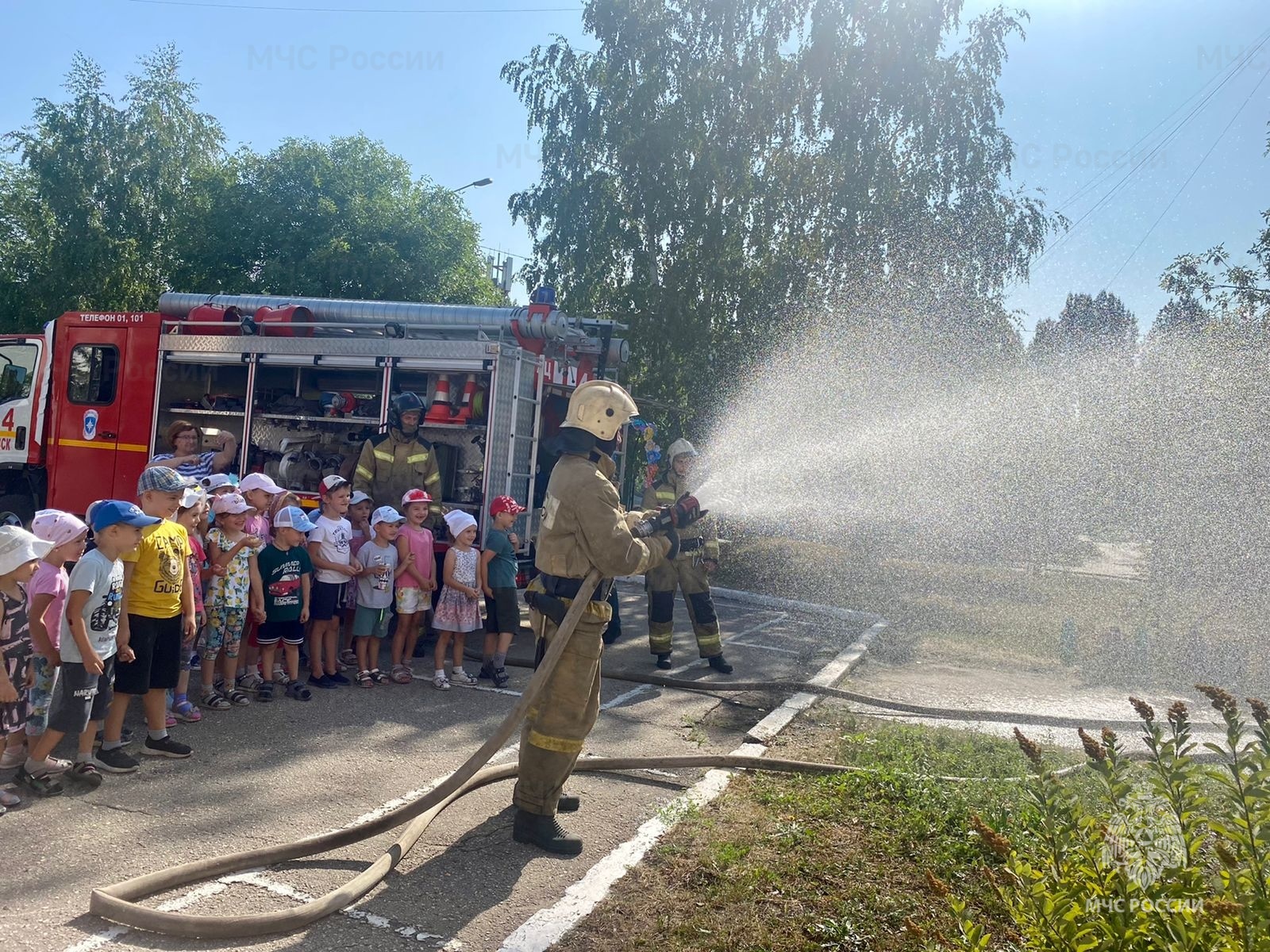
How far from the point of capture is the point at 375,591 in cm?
700

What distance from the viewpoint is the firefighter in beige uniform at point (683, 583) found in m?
8.33

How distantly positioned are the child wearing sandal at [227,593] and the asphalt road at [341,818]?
265mm

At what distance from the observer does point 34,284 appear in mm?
22953

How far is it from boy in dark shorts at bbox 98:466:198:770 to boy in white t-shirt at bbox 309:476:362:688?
59.1 inches

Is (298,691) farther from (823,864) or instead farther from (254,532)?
(823,864)

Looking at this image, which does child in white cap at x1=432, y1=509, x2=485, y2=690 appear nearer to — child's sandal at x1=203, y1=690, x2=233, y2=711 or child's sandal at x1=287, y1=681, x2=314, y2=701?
child's sandal at x1=287, y1=681, x2=314, y2=701

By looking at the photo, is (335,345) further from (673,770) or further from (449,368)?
(673,770)

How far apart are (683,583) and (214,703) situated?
155 inches

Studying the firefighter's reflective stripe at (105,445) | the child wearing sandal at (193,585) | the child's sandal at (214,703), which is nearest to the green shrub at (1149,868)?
the child wearing sandal at (193,585)

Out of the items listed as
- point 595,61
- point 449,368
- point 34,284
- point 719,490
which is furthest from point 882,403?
point 34,284

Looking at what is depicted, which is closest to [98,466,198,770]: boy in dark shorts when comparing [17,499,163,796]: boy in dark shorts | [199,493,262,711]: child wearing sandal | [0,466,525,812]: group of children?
[0,466,525,812]: group of children

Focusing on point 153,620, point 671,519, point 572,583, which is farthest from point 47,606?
point 671,519

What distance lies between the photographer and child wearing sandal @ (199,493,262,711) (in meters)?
6.04

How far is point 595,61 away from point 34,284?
1492cm
